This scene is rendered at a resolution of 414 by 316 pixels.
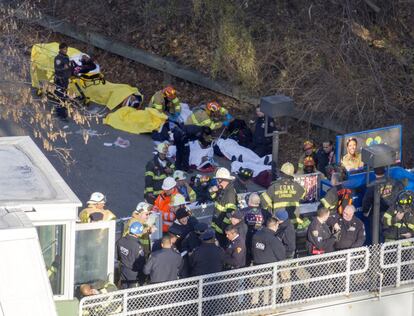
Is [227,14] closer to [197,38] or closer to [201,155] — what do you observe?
[197,38]

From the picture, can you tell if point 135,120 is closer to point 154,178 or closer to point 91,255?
point 154,178

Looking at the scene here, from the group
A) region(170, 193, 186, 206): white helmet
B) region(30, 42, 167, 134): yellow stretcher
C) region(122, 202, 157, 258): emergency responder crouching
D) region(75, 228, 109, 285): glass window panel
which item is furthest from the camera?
region(30, 42, 167, 134): yellow stretcher

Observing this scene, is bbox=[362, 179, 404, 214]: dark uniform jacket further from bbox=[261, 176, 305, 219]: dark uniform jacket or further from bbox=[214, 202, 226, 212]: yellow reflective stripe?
bbox=[214, 202, 226, 212]: yellow reflective stripe

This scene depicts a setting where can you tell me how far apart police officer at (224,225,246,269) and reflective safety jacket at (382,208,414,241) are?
221 cm

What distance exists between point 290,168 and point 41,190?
502 centimetres

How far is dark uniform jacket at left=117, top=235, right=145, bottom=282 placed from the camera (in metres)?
14.1

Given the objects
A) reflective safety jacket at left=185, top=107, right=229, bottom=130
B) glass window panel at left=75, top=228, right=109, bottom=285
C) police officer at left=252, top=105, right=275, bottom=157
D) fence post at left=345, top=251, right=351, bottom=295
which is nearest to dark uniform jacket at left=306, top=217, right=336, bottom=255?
fence post at left=345, top=251, right=351, bottom=295

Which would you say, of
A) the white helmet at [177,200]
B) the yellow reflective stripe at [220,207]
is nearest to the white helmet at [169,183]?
the white helmet at [177,200]

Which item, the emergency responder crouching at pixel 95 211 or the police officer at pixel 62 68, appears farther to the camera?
the police officer at pixel 62 68

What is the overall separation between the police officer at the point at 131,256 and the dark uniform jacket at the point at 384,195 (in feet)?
12.3

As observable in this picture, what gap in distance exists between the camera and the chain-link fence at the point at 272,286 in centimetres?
1309

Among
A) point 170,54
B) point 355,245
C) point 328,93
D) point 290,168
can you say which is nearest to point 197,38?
point 170,54

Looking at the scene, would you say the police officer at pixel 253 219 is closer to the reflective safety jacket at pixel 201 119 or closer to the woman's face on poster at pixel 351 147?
the woman's face on poster at pixel 351 147

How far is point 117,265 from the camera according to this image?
14570 mm
